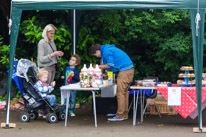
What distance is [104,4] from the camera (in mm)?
7547

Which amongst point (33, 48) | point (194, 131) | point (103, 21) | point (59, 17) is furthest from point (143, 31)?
point (194, 131)

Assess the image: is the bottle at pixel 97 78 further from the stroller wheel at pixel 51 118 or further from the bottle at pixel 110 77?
the stroller wheel at pixel 51 118

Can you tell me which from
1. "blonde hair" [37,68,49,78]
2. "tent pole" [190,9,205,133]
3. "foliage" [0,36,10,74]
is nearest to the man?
"blonde hair" [37,68,49,78]

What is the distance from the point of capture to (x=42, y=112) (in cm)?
902

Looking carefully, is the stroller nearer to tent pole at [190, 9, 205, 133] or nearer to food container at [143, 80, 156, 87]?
food container at [143, 80, 156, 87]

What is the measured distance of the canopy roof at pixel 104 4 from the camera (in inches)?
292

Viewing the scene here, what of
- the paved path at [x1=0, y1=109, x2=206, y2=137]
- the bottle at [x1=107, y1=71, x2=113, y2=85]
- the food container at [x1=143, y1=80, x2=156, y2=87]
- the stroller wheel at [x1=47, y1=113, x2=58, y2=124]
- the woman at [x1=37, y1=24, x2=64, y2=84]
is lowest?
the paved path at [x1=0, y1=109, x2=206, y2=137]

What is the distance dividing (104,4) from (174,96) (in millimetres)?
2002

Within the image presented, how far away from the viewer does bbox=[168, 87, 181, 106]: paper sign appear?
7809 millimetres

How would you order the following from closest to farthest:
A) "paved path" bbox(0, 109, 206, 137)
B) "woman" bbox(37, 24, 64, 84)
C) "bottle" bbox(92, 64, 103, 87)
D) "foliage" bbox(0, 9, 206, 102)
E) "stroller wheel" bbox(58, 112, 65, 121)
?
"paved path" bbox(0, 109, 206, 137) → "bottle" bbox(92, 64, 103, 87) → "stroller wheel" bbox(58, 112, 65, 121) → "woman" bbox(37, 24, 64, 84) → "foliage" bbox(0, 9, 206, 102)

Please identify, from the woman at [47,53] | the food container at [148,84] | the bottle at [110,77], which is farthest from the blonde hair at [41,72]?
the food container at [148,84]

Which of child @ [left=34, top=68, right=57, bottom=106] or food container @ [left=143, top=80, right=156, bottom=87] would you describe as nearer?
food container @ [left=143, top=80, right=156, bottom=87]

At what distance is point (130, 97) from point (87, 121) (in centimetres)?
122

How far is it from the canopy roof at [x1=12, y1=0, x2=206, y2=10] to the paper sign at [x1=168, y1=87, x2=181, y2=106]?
4.69 ft
